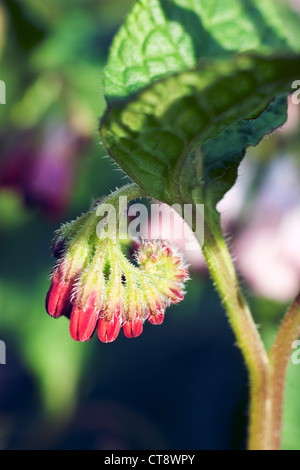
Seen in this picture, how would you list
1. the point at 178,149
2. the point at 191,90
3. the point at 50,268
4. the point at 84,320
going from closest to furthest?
1. the point at 191,90
2. the point at 178,149
3. the point at 84,320
4. the point at 50,268

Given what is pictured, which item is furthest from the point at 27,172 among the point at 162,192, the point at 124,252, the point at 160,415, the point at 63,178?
the point at 162,192

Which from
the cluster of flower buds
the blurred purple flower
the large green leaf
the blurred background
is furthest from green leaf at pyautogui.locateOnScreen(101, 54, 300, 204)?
the blurred purple flower

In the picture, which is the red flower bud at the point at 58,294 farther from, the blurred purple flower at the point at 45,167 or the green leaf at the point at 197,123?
the blurred purple flower at the point at 45,167

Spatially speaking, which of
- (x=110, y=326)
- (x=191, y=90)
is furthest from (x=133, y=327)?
(x=191, y=90)

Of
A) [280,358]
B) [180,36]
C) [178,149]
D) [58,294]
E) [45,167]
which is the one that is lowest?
[280,358]

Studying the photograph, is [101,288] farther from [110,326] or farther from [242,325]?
[242,325]

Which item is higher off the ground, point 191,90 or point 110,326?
point 191,90

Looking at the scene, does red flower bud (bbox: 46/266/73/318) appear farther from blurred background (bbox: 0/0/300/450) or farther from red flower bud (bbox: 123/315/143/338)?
blurred background (bbox: 0/0/300/450)
